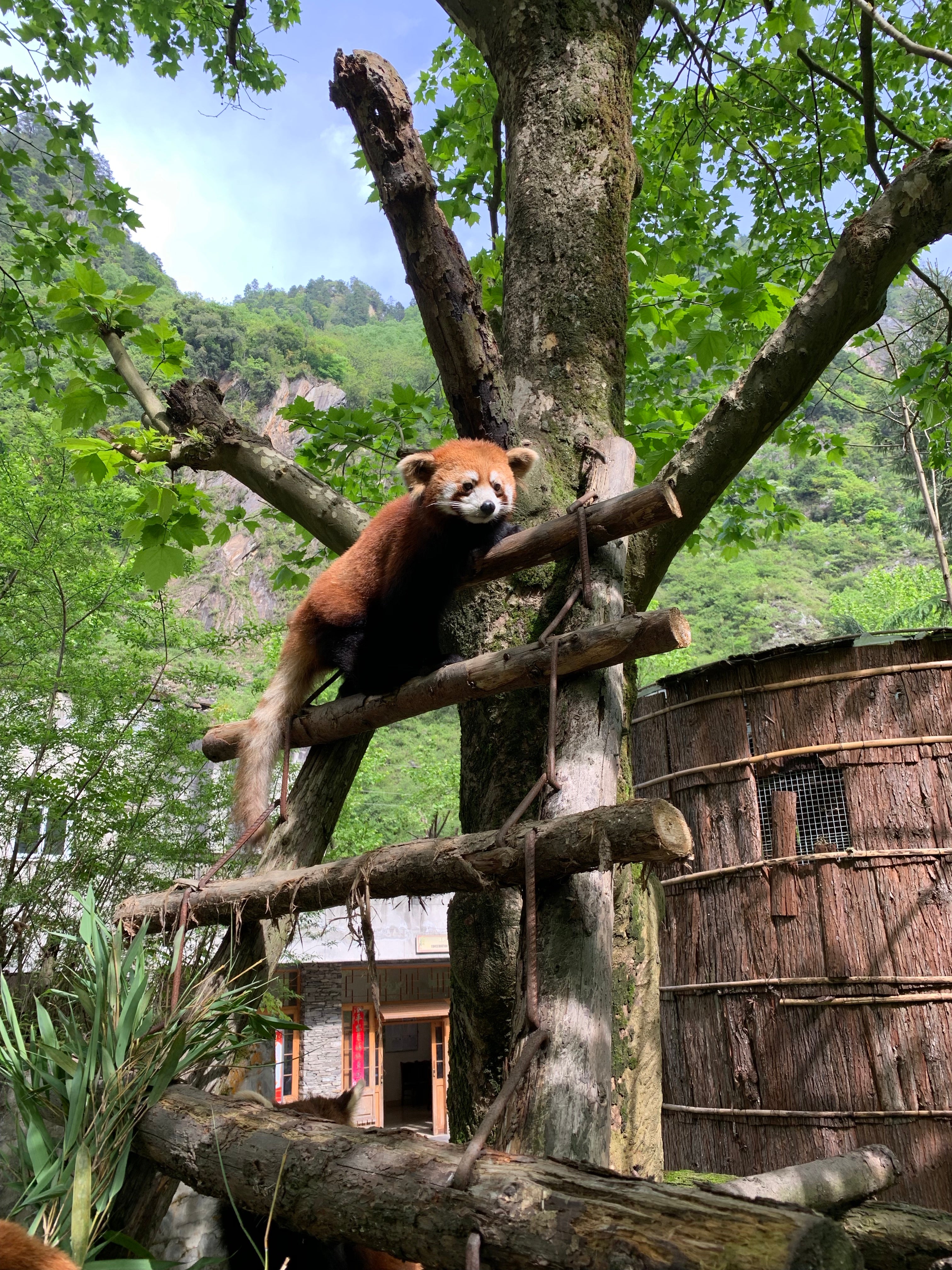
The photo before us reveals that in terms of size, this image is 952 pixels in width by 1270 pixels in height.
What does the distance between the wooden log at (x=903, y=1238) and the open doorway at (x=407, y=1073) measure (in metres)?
15.4

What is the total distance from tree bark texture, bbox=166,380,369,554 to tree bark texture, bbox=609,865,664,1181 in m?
1.95

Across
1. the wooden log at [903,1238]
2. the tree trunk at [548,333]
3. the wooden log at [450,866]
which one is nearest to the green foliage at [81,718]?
the tree trunk at [548,333]

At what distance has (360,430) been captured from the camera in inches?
189

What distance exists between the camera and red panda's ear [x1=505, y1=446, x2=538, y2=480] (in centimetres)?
283

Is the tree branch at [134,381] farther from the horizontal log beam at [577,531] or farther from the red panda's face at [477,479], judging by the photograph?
the horizontal log beam at [577,531]

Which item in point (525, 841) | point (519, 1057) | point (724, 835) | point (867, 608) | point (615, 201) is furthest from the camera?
point (867, 608)

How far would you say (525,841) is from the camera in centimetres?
171

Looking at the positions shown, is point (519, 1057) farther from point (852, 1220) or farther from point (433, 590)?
point (433, 590)

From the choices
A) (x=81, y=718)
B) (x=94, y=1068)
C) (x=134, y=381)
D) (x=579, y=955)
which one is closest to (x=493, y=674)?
(x=579, y=955)

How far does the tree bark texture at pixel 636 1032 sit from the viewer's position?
92.9 inches

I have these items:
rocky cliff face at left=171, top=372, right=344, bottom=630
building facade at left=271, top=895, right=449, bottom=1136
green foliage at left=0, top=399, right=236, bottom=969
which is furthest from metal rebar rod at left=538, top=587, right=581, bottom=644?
rocky cliff face at left=171, top=372, right=344, bottom=630

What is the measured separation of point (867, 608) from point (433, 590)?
43.1 meters

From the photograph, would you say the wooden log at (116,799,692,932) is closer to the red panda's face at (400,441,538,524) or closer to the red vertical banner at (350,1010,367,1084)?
the red panda's face at (400,441,538,524)

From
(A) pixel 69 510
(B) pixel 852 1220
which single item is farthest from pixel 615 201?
(A) pixel 69 510
